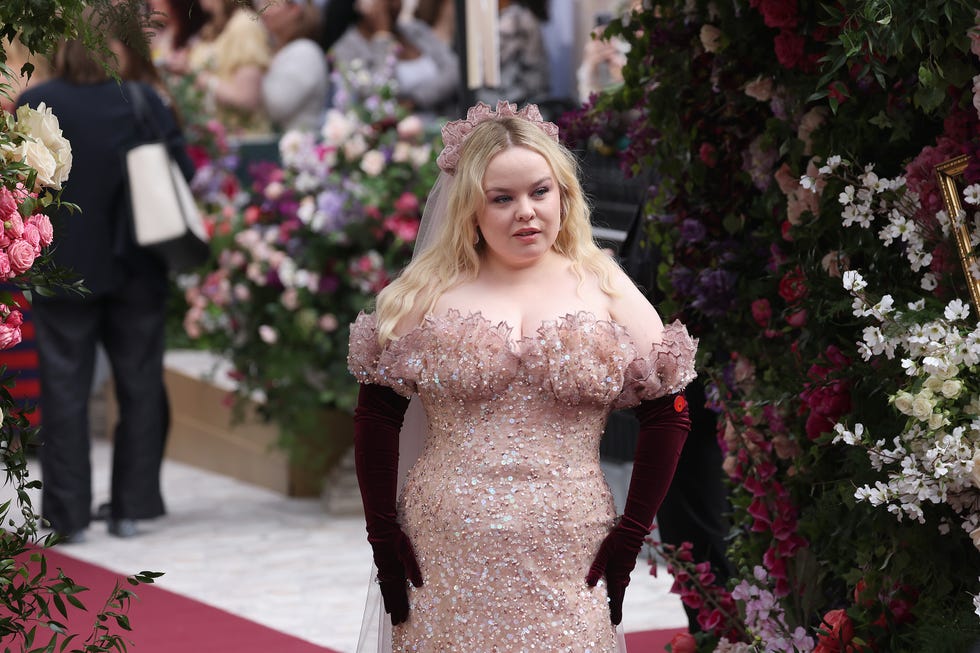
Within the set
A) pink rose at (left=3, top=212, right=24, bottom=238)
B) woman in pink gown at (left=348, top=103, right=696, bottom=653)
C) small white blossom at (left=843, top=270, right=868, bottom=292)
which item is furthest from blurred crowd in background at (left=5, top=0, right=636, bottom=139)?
pink rose at (left=3, top=212, right=24, bottom=238)

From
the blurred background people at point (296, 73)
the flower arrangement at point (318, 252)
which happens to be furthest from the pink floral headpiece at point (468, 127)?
the blurred background people at point (296, 73)

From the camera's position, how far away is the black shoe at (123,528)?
674 cm

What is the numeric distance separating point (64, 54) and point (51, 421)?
59.3 inches

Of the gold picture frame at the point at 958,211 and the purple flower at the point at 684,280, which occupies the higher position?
the gold picture frame at the point at 958,211

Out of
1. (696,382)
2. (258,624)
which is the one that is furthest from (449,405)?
(258,624)

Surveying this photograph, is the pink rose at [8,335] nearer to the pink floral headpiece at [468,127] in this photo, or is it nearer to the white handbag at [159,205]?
the pink floral headpiece at [468,127]

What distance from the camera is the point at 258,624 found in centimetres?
534

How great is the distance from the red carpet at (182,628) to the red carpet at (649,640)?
95 cm

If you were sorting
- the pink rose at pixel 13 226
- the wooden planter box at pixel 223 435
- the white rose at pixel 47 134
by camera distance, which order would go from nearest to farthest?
the pink rose at pixel 13 226
the white rose at pixel 47 134
the wooden planter box at pixel 223 435

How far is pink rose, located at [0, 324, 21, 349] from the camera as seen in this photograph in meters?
2.64

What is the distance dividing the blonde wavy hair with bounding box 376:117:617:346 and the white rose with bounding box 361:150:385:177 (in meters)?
3.90

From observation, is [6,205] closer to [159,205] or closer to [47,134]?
[47,134]

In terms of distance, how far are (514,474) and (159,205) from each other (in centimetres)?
382

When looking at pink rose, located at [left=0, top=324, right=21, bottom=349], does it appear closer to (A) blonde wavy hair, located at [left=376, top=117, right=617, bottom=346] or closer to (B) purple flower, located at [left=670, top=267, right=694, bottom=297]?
(A) blonde wavy hair, located at [left=376, top=117, right=617, bottom=346]
